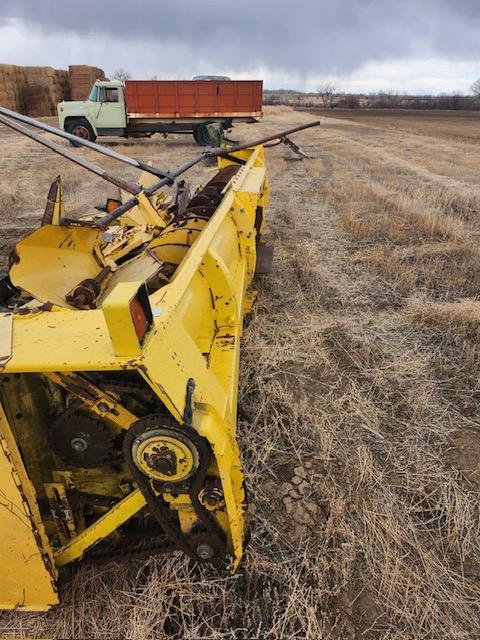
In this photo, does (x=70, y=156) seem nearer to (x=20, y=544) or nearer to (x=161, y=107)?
(x=20, y=544)

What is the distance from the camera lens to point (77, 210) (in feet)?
25.4

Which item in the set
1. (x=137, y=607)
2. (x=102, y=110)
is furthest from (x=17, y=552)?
(x=102, y=110)

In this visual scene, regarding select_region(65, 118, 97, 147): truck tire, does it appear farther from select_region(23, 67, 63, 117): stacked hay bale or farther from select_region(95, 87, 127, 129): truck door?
select_region(23, 67, 63, 117): stacked hay bale

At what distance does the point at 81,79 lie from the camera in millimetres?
26750

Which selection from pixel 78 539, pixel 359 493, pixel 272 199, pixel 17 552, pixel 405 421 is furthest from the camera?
pixel 272 199

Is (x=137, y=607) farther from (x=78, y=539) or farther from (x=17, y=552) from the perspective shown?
(x=17, y=552)

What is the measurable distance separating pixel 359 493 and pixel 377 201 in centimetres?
663

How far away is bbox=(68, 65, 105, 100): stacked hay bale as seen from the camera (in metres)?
26.3

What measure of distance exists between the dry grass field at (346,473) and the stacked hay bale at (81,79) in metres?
26.6

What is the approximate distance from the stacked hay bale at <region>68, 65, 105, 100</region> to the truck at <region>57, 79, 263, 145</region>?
13381 millimetres

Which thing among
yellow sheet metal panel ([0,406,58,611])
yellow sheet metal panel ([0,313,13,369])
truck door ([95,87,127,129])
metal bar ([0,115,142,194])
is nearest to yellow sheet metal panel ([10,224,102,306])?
metal bar ([0,115,142,194])

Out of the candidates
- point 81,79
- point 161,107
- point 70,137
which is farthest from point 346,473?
point 81,79

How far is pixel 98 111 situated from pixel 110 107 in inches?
17.8

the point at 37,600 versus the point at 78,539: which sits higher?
the point at 78,539
